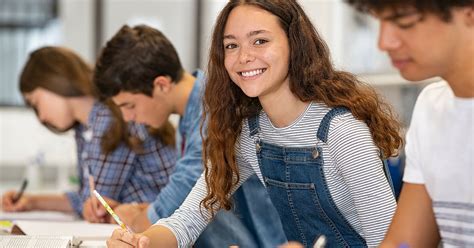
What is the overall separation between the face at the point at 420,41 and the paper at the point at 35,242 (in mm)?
930

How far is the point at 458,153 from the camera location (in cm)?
134

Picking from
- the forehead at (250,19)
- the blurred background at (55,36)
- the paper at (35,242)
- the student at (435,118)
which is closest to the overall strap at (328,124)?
the forehead at (250,19)

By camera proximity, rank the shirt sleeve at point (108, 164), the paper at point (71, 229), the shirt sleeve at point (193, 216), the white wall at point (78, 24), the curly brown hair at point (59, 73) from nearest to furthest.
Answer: the shirt sleeve at point (193, 216) < the paper at point (71, 229) < the shirt sleeve at point (108, 164) < the curly brown hair at point (59, 73) < the white wall at point (78, 24)

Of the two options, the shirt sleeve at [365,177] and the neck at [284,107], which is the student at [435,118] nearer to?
the shirt sleeve at [365,177]

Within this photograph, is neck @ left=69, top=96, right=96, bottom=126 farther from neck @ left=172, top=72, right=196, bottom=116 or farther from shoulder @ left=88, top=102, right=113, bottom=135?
neck @ left=172, top=72, right=196, bottom=116

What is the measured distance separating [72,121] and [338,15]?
9.95 feet

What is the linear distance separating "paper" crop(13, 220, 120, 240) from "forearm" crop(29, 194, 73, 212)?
35cm

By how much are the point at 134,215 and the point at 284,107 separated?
76 cm

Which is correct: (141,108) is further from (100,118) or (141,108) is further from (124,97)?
(100,118)

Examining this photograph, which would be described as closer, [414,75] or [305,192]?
[414,75]

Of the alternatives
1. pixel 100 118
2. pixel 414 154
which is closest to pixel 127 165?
pixel 100 118

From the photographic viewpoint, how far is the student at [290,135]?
5.82ft

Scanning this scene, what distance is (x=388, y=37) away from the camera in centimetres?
125

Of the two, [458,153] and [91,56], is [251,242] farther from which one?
[91,56]
